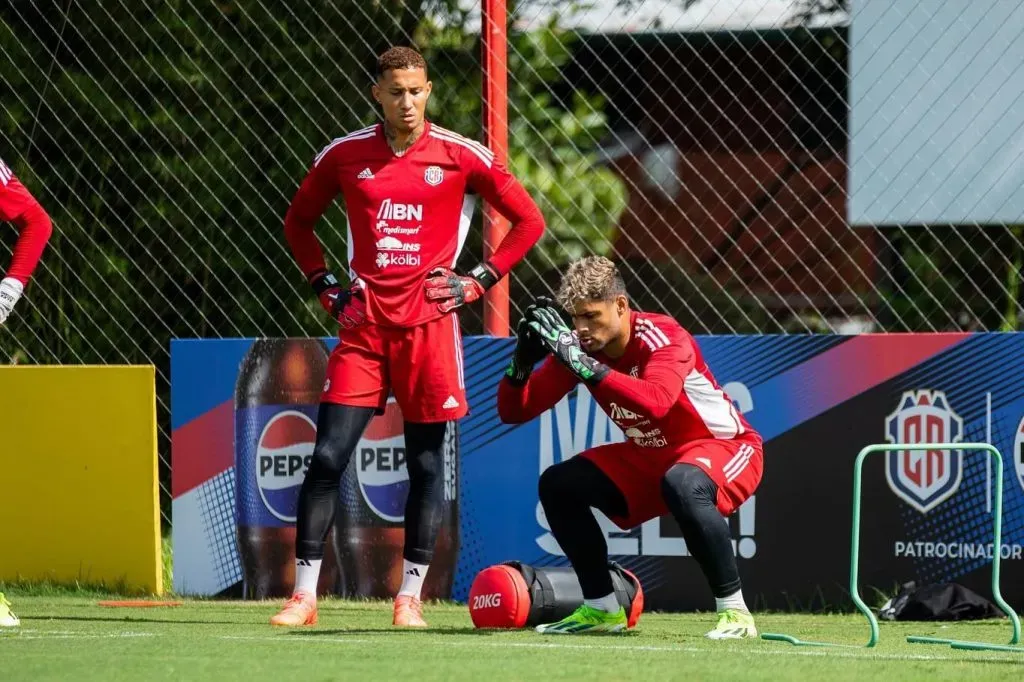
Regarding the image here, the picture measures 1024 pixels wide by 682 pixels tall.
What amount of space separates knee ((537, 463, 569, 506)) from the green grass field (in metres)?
0.51

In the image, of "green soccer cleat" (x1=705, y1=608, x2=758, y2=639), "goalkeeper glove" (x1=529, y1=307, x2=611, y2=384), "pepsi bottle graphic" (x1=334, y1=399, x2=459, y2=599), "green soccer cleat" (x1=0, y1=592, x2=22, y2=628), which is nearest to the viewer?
"goalkeeper glove" (x1=529, y1=307, x2=611, y2=384)

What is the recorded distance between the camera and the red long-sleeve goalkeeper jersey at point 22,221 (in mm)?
6387

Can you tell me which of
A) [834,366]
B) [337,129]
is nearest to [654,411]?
[834,366]

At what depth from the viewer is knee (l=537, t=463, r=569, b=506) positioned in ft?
19.2

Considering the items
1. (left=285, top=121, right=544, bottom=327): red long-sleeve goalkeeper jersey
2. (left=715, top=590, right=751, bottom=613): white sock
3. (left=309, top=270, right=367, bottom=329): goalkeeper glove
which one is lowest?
(left=715, top=590, right=751, bottom=613): white sock

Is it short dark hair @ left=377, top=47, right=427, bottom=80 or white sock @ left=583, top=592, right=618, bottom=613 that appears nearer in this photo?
white sock @ left=583, top=592, right=618, bottom=613

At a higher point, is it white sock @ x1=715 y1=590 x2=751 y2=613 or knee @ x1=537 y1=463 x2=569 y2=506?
knee @ x1=537 y1=463 x2=569 y2=506

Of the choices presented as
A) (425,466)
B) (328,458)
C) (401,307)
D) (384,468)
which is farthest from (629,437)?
(384,468)

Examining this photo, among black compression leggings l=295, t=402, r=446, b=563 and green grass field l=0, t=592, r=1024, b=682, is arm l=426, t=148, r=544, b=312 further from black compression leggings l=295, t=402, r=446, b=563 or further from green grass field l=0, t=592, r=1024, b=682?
green grass field l=0, t=592, r=1024, b=682

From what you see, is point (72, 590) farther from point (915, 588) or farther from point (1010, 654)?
point (1010, 654)

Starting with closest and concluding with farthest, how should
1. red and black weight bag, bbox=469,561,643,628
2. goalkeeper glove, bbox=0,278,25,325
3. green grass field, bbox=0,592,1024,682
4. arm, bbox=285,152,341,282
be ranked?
green grass field, bbox=0,592,1024,682 → red and black weight bag, bbox=469,561,643,628 → goalkeeper glove, bbox=0,278,25,325 → arm, bbox=285,152,341,282

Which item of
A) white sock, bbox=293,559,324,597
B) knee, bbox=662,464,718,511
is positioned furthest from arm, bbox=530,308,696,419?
white sock, bbox=293,559,324,597

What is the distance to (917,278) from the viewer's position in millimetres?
8000

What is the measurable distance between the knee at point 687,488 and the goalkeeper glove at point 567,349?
452 millimetres
